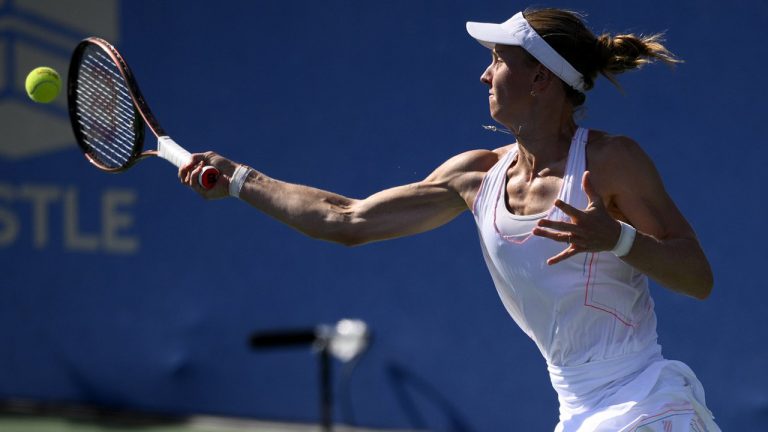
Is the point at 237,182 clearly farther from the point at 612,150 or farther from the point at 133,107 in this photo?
the point at 612,150

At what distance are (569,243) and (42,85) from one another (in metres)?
1.92

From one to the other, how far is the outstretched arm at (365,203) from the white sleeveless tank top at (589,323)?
237 mm

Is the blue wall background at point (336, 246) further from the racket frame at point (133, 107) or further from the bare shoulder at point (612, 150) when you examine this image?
the bare shoulder at point (612, 150)

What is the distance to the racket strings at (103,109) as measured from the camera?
157 inches

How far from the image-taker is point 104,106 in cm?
408

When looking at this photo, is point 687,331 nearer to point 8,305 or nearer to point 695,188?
point 695,188

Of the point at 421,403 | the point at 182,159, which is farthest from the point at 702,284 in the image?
the point at 421,403

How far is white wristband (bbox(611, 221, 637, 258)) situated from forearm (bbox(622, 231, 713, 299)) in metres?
0.01

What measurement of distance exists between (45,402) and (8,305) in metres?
0.56

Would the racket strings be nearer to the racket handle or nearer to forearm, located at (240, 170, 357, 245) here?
the racket handle

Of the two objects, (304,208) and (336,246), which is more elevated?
(304,208)

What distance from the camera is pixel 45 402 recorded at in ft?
21.7

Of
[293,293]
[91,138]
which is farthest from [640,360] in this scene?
[293,293]

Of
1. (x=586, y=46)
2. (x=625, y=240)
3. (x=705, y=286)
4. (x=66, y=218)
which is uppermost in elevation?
(x=586, y=46)
